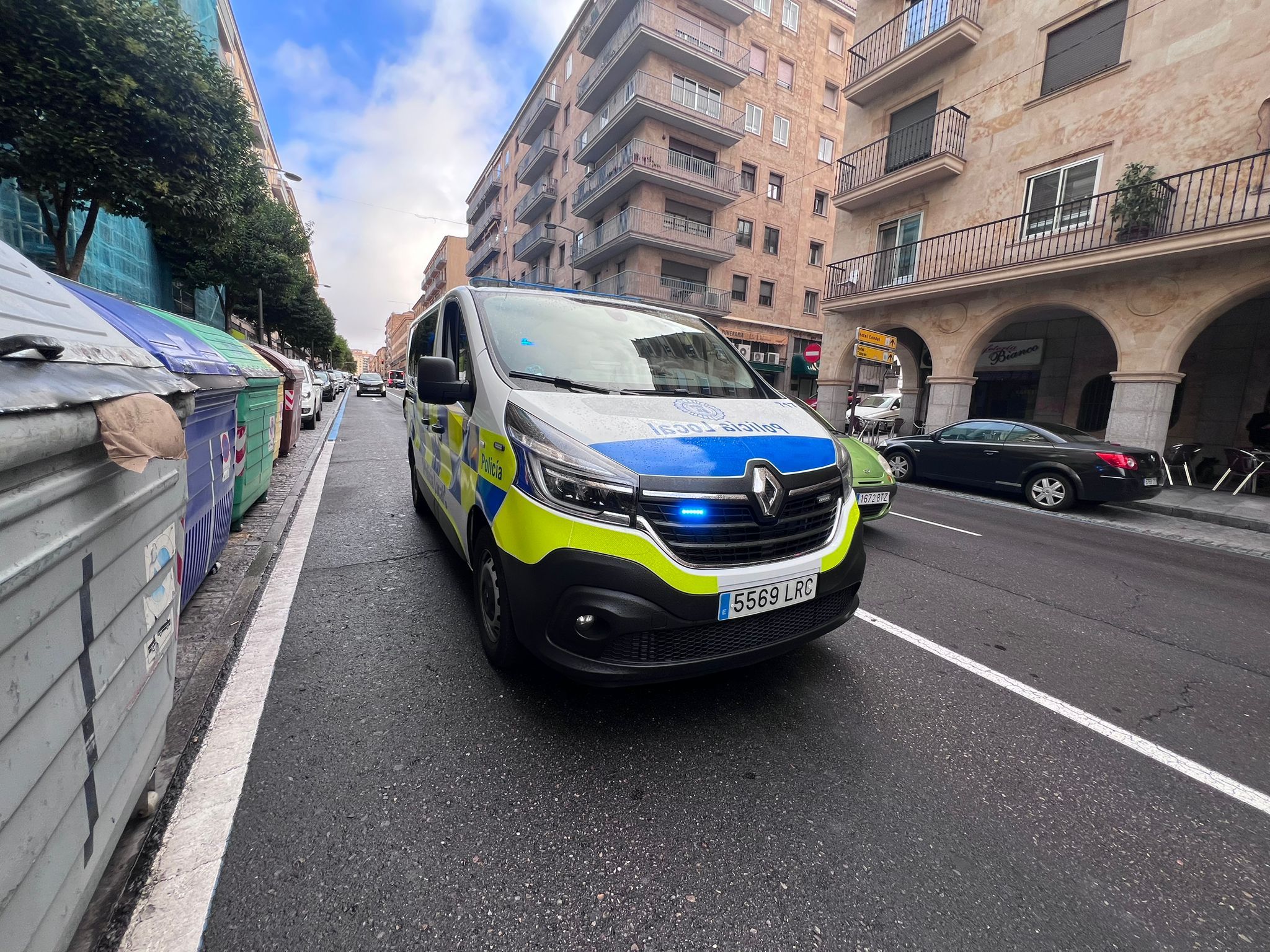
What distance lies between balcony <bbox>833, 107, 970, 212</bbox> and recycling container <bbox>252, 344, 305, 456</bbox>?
15392 millimetres

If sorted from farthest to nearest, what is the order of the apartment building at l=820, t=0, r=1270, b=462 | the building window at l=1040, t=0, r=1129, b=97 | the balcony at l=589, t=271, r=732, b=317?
the balcony at l=589, t=271, r=732, b=317 < the building window at l=1040, t=0, r=1129, b=97 < the apartment building at l=820, t=0, r=1270, b=462

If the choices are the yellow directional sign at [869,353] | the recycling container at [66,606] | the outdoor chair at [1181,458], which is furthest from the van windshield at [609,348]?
the yellow directional sign at [869,353]

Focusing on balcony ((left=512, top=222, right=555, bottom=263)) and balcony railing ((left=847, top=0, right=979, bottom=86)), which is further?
balcony ((left=512, top=222, right=555, bottom=263))

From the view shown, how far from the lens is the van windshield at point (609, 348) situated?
9.43ft

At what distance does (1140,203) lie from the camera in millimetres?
10383

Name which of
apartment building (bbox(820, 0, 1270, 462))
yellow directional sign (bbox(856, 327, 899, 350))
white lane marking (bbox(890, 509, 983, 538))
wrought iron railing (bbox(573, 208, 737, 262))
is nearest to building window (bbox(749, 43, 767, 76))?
wrought iron railing (bbox(573, 208, 737, 262))

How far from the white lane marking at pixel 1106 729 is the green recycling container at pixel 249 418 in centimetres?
518

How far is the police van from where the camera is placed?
2.04 metres

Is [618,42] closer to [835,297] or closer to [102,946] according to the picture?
[835,297]

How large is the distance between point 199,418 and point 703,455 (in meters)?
3.00

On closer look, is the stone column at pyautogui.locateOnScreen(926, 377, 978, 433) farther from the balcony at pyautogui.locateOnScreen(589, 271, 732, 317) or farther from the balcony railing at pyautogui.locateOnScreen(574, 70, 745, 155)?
the balcony railing at pyautogui.locateOnScreen(574, 70, 745, 155)

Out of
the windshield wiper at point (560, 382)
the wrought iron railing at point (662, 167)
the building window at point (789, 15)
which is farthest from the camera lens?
the building window at point (789, 15)

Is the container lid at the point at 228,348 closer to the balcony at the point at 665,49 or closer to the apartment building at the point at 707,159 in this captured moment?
the apartment building at the point at 707,159

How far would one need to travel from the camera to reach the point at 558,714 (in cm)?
239
